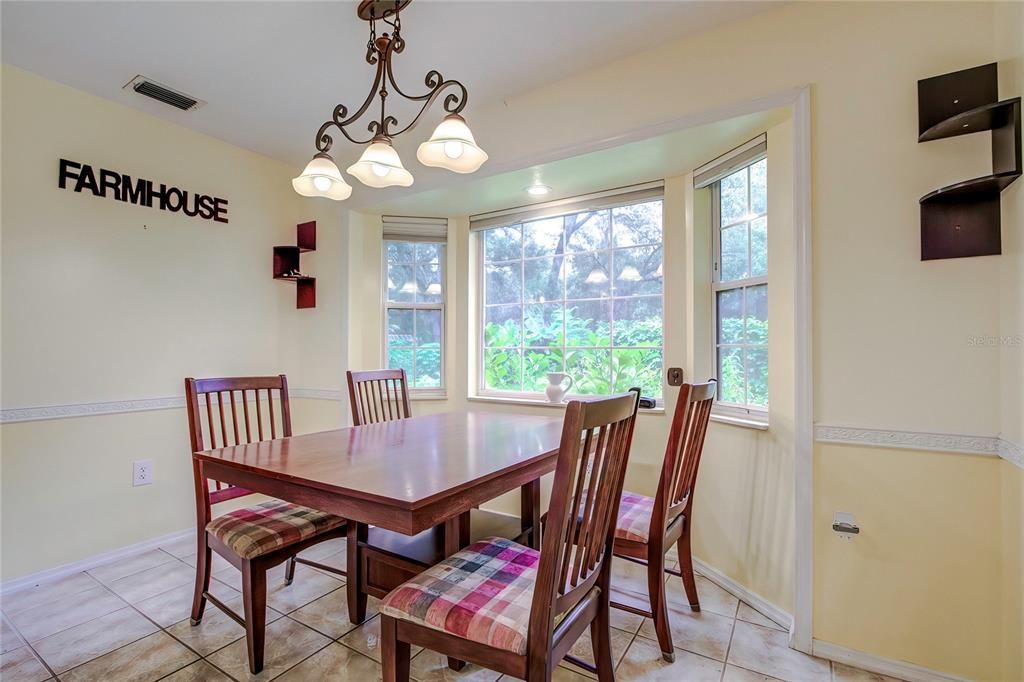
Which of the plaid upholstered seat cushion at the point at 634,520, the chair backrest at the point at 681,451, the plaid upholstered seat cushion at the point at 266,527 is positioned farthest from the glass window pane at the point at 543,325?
the plaid upholstered seat cushion at the point at 266,527

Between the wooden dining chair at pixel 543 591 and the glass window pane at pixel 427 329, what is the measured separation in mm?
2240

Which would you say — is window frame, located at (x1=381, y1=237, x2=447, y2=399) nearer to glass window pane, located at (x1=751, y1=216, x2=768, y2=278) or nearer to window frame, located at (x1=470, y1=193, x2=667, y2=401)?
window frame, located at (x1=470, y1=193, x2=667, y2=401)

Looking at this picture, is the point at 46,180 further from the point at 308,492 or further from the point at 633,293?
the point at 633,293

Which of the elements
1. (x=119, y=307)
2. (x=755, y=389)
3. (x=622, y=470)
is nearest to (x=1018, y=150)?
(x=755, y=389)

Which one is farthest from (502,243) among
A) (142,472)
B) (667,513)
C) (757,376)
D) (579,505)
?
(142,472)

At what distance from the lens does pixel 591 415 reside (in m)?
1.02

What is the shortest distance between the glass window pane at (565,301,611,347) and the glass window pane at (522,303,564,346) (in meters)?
0.07

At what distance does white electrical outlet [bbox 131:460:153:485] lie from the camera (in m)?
2.60

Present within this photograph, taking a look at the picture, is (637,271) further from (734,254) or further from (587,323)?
(734,254)

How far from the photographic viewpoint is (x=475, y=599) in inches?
Answer: 45.7

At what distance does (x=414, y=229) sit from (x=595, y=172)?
148cm

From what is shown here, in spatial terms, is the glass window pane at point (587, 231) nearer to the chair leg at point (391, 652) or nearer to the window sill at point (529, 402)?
the window sill at point (529, 402)

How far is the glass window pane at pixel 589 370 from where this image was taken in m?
2.93

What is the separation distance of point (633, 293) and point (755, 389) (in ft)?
2.96
